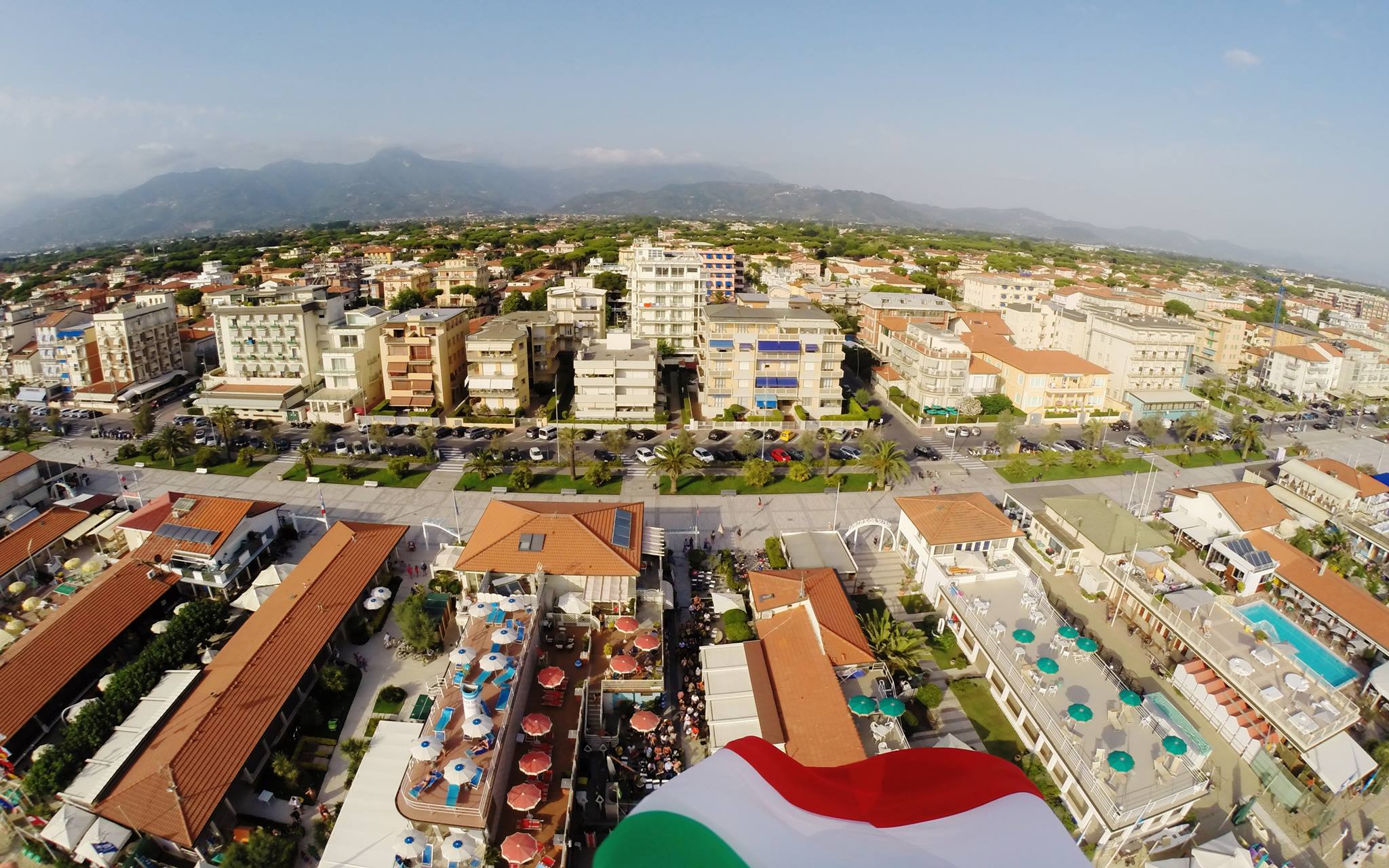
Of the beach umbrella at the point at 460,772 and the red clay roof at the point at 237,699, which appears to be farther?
the red clay roof at the point at 237,699

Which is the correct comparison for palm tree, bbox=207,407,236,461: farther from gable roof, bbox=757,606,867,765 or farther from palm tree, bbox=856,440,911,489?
palm tree, bbox=856,440,911,489

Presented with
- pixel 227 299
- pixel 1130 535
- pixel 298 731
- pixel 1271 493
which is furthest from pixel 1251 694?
pixel 227 299

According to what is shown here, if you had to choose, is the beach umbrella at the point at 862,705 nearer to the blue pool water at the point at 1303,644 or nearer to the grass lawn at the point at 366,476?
the blue pool water at the point at 1303,644

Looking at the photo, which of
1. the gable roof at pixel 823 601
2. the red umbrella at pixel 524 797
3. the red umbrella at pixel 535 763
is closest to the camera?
the red umbrella at pixel 524 797

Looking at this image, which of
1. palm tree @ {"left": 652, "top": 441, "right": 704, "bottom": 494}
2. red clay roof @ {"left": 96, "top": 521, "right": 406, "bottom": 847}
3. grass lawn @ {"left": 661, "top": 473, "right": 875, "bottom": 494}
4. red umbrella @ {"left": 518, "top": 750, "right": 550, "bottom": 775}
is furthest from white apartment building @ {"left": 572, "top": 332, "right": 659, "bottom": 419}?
red umbrella @ {"left": 518, "top": 750, "right": 550, "bottom": 775}

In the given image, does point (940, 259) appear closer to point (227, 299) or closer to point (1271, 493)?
point (1271, 493)

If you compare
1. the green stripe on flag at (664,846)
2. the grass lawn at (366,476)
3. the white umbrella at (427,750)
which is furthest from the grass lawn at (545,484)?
the green stripe on flag at (664,846)

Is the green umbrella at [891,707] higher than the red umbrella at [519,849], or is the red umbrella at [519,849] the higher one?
the green umbrella at [891,707]
